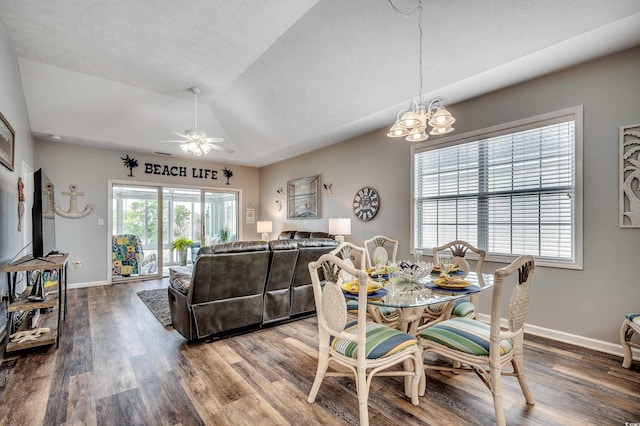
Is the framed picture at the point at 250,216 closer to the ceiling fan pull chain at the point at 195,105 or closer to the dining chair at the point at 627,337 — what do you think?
the ceiling fan pull chain at the point at 195,105

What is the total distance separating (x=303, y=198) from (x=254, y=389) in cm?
474

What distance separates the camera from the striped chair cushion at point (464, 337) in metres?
1.83

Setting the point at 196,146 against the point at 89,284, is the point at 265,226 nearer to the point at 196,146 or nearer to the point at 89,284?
the point at 196,146

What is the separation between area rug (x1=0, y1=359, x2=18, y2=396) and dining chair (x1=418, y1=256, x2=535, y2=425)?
318 centimetres

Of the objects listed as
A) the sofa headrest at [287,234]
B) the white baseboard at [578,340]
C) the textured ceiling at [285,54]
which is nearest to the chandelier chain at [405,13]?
the textured ceiling at [285,54]

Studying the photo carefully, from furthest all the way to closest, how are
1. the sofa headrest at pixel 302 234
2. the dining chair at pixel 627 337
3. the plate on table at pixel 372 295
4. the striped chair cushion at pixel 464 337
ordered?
the sofa headrest at pixel 302 234 → the dining chair at pixel 627 337 → the plate on table at pixel 372 295 → the striped chair cushion at pixel 464 337

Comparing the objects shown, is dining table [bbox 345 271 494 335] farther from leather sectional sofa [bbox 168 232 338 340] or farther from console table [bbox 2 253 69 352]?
console table [bbox 2 253 69 352]

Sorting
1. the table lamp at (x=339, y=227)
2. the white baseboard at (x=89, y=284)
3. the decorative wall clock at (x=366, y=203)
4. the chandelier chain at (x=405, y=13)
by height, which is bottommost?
the white baseboard at (x=89, y=284)

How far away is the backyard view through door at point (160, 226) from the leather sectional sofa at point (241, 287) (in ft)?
11.6

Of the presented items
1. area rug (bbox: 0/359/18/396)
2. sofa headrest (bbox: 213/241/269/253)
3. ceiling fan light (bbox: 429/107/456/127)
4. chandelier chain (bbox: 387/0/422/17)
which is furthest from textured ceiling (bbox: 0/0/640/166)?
area rug (bbox: 0/359/18/396)

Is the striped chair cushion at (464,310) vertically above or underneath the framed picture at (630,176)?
underneath

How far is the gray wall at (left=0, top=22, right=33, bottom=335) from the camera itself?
3.10 m

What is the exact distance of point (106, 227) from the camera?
19.9 ft

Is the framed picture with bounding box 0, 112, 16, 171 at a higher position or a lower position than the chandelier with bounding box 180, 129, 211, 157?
lower
